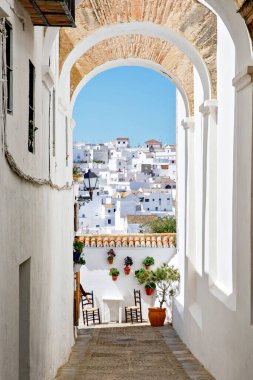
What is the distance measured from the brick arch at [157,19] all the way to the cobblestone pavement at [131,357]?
182 inches

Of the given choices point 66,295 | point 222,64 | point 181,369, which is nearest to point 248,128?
point 222,64

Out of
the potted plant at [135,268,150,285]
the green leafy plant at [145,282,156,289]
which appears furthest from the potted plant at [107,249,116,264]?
the green leafy plant at [145,282,156,289]

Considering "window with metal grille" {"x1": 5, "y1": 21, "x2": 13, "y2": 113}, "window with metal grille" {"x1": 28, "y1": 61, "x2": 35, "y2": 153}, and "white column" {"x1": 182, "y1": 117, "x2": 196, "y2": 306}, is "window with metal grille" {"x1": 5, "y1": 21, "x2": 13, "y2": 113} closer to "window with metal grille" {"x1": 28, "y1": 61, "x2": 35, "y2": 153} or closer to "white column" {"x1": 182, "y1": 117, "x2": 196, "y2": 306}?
"window with metal grille" {"x1": 28, "y1": 61, "x2": 35, "y2": 153}

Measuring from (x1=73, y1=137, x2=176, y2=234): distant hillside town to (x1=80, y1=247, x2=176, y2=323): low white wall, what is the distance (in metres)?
4.02

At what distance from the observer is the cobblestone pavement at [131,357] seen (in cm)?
1013

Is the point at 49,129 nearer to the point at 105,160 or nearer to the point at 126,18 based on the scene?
the point at 126,18

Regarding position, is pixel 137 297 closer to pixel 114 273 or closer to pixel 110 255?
pixel 114 273

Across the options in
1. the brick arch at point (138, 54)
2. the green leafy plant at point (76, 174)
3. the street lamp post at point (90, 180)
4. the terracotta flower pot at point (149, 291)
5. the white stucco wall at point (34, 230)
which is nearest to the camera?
the white stucco wall at point (34, 230)

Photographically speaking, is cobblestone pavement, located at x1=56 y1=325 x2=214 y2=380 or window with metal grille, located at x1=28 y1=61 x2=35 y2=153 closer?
window with metal grille, located at x1=28 y1=61 x2=35 y2=153

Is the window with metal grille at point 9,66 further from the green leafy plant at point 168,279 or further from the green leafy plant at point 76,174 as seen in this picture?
the green leafy plant at point 168,279

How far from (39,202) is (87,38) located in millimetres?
4670

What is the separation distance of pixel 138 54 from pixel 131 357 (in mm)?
6740

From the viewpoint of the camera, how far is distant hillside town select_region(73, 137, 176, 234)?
45541mm

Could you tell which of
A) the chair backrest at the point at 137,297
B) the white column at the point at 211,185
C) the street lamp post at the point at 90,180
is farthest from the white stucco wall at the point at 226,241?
the chair backrest at the point at 137,297
